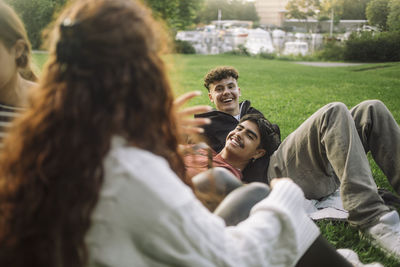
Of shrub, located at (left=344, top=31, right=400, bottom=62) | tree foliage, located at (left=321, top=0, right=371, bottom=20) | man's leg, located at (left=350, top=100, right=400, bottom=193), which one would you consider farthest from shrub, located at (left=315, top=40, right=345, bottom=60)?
man's leg, located at (left=350, top=100, right=400, bottom=193)

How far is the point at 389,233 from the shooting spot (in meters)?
2.30

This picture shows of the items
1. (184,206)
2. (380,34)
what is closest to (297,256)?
(184,206)

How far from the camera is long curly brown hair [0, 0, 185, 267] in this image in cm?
104

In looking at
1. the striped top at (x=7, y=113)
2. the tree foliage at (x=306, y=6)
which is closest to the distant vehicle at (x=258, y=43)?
the tree foliage at (x=306, y=6)

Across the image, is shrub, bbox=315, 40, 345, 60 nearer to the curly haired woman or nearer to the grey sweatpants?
the grey sweatpants

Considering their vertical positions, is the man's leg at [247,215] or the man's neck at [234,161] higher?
the man's leg at [247,215]

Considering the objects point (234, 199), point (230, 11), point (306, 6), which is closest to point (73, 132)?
point (234, 199)

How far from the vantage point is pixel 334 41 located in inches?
576

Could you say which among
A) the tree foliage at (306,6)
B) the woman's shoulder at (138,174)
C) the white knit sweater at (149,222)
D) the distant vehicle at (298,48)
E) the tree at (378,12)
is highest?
the tree foliage at (306,6)

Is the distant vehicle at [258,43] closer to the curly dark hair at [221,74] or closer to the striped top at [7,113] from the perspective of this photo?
the curly dark hair at [221,74]

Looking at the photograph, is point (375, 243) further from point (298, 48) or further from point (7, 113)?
point (298, 48)

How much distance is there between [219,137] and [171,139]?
198 cm

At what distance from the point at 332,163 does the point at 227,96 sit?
1373mm

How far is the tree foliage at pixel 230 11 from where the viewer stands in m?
65.2
